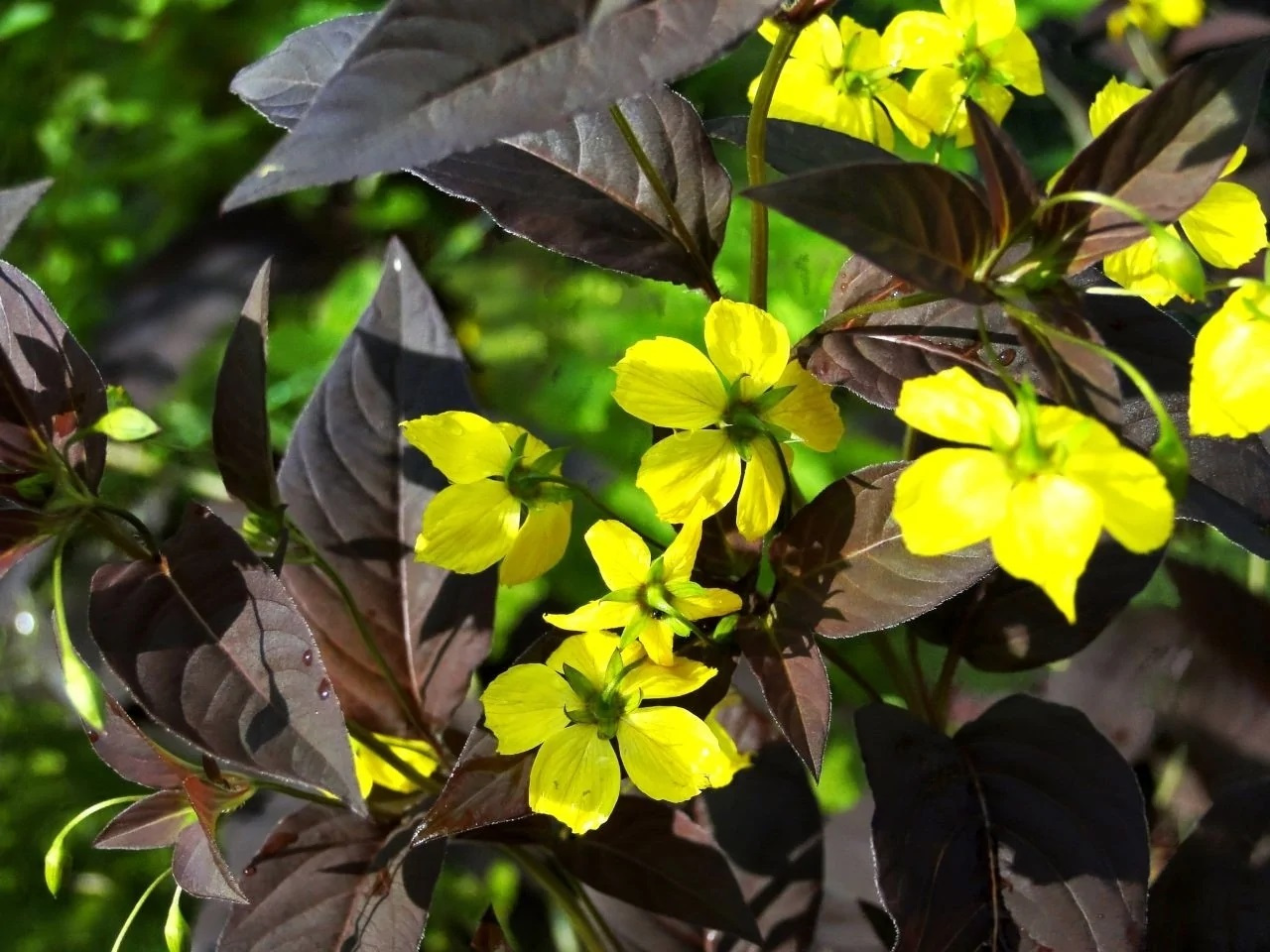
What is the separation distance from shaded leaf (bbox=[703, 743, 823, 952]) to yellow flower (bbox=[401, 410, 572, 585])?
0.35 meters

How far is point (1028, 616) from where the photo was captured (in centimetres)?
68

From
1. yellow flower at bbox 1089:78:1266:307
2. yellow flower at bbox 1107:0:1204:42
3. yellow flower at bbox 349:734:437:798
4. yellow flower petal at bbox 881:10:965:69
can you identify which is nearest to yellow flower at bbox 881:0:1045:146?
yellow flower petal at bbox 881:10:965:69

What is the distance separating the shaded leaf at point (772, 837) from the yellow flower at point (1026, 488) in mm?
459

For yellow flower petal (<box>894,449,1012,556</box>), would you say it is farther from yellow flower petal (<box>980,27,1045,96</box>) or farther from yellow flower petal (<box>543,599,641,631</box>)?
yellow flower petal (<box>980,27,1045,96</box>)

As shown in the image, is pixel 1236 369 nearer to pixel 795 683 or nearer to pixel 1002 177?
pixel 1002 177

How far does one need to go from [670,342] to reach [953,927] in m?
0.36

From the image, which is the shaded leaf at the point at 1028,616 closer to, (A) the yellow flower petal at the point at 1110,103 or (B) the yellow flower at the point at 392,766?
(A) the yellow flower petal at the point at 1110,103

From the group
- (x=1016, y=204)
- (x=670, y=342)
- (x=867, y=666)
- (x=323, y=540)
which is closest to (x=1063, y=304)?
(x=1016, y=204)

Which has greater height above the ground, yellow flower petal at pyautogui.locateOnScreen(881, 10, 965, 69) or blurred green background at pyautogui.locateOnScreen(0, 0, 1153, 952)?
yellow flower petal at pyautogui.locateOnScreen(881, 10, 965, 69)

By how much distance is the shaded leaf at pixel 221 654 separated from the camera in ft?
1.70

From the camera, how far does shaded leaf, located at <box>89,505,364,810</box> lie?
0.52 m

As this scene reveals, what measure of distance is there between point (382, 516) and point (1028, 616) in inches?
18.6

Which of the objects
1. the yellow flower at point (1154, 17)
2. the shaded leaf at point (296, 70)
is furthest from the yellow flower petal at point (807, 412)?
the yellow flower at point (1154, 17)

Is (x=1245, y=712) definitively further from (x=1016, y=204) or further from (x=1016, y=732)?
(x=1016, y=204)
